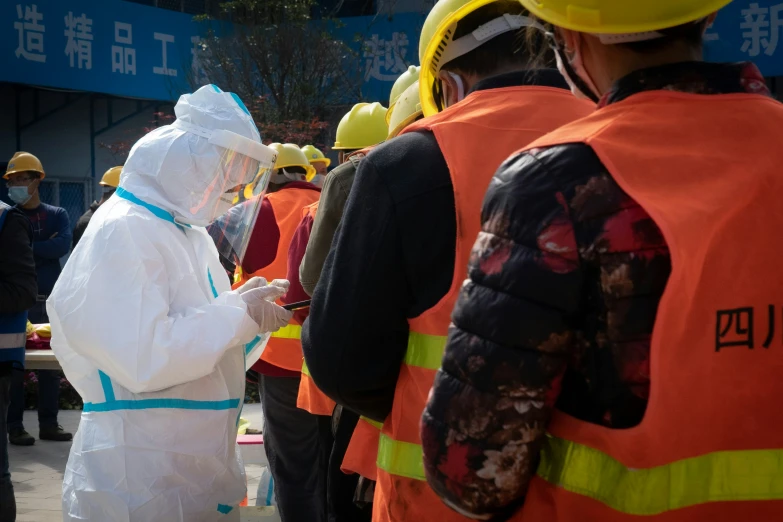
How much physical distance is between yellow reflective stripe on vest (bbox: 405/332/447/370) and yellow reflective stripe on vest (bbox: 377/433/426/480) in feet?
0.59

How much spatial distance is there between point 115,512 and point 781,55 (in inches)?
446

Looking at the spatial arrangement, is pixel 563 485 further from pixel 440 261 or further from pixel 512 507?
pixel 440 261

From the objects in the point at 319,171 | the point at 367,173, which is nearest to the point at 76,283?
the point at 367,173

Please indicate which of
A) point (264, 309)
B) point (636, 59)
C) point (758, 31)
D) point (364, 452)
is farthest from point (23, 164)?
point (758, 31)

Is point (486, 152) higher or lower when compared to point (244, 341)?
higher

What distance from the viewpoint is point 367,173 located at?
6.61 feet

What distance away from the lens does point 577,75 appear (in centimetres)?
161

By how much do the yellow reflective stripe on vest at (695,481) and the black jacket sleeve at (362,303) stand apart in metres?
0.71

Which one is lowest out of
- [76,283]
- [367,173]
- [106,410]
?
[106,410]

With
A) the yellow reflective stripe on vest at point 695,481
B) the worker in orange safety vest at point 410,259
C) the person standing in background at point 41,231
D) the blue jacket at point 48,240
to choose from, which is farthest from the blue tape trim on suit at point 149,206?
the blue jacket at point 48,240

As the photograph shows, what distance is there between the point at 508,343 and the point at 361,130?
4.22 meters

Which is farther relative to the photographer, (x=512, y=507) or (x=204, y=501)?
(x=204, y=501)

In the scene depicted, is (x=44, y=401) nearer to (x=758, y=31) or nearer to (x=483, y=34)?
(x=483, y=34)

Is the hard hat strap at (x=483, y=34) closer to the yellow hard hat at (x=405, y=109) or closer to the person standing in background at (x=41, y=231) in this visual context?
the yellow hard hat at (x=405, y=109)
